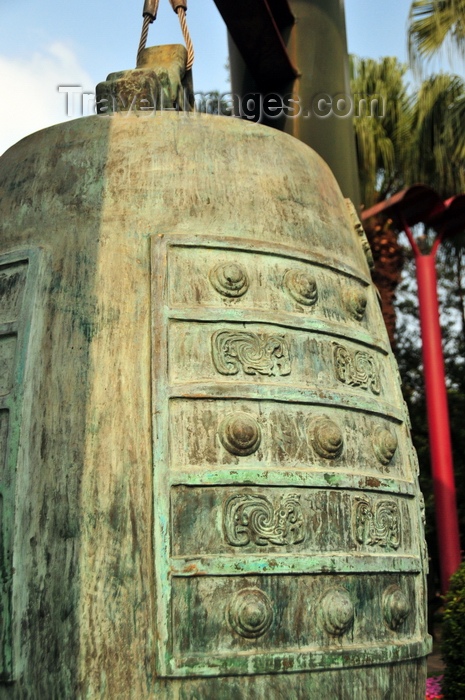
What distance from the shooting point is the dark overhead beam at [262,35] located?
5.45 meters

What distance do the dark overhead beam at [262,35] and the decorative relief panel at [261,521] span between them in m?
3.46

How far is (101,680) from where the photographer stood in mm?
2887

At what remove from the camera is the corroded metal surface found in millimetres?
2961

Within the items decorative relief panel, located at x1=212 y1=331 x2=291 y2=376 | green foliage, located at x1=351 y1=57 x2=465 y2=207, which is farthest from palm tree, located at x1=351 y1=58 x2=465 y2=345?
decorative relief panel, located at x1=212 y1=331 x2=291 y2=376

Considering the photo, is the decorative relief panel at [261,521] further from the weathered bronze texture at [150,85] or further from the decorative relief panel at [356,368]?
the weathered bronze texture at [150,85]

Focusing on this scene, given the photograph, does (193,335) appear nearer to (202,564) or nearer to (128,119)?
(202,564)

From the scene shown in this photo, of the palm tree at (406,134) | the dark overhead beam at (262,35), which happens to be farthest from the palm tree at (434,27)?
the dark overhead beam at (262,35)

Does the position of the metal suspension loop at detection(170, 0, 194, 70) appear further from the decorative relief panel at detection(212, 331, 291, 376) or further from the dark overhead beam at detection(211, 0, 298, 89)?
the decorative relief panel at detection(212, 331, 291, 376)

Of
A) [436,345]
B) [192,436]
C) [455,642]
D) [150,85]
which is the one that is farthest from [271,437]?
[436,345]

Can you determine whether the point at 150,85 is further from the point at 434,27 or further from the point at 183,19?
the point at 434,27

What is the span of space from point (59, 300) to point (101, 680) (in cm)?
137

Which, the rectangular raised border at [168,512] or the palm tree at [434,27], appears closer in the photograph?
the rectangular raised border at [168,512]

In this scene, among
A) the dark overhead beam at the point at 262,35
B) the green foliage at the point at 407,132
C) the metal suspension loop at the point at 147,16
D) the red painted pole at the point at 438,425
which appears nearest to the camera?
the metal suspension loop at the point at 147,16

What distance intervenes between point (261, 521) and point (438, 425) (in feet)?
33.4
